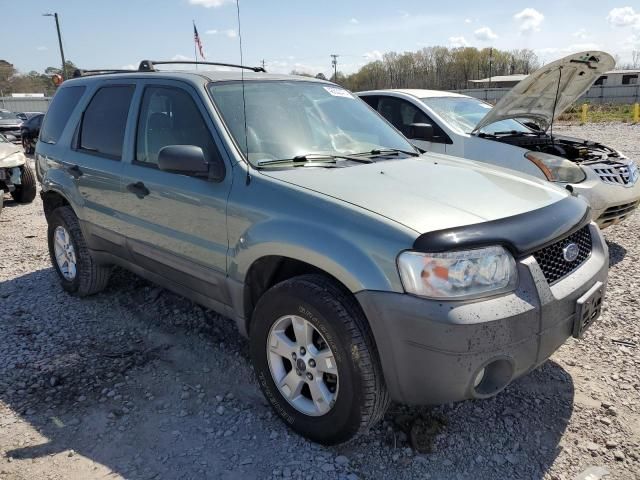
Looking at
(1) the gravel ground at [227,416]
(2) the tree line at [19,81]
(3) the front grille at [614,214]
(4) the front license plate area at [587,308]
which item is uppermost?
(2) the tree line at [19,81]

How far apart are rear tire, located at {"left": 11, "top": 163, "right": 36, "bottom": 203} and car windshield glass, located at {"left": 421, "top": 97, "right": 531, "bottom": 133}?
6803 millimetres

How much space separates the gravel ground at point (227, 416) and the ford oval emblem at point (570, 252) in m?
0.92

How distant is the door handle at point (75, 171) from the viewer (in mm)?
4246

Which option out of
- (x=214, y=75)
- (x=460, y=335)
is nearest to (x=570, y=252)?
(x=460, y=335)

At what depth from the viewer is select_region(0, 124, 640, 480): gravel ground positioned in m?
2.58

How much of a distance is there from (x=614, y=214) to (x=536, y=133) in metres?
1.69

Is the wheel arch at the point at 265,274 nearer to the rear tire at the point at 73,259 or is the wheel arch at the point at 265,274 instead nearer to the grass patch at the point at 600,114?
the rear tire at the point at 73,259

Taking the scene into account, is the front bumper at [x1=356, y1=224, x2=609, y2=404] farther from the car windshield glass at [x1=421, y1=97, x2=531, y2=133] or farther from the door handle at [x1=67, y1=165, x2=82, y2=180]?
the car windshield glass at [x1=421, y1=97, x2=531, y2=133]

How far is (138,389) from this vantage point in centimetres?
329

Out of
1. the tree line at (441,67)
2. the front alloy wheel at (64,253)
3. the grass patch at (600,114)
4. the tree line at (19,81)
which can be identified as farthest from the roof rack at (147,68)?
the tree line at (441,67)

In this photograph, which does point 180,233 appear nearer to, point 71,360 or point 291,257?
point 291,257

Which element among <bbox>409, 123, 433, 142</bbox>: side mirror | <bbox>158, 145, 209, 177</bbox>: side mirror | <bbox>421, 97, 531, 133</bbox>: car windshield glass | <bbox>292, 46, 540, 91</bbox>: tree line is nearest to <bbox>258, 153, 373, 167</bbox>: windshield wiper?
<bbox>158, 145, 209, 177</bbox>: side mirror

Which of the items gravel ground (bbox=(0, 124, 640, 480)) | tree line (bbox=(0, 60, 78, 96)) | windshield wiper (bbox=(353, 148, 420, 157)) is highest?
tree line (bbox=(0, 60, 78, 96))

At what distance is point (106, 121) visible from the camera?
4.06 m
